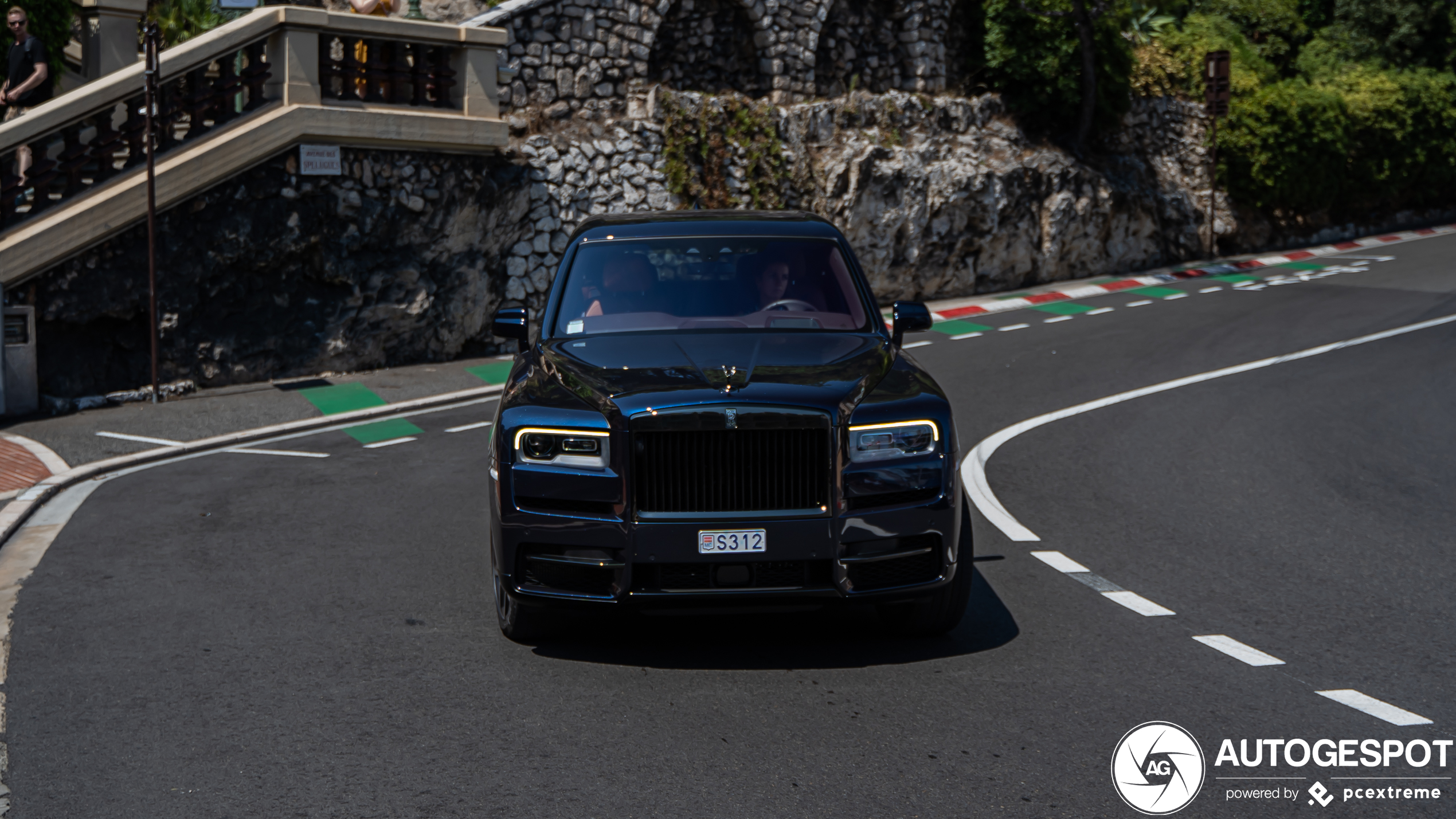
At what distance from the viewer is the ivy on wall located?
1950 centimetres

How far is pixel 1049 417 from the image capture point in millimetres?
12383

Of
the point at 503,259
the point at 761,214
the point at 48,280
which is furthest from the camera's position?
the point at 503,259

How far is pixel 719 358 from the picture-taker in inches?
236

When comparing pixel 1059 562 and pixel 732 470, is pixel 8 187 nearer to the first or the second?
pixel 732 470

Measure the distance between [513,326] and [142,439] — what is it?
21.3ft

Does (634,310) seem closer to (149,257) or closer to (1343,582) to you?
(1343,582)

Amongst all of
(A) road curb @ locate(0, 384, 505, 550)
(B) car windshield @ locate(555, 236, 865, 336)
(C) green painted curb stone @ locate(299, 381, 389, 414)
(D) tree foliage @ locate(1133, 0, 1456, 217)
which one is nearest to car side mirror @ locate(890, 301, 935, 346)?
(B) car windshield @ locate(555, 236, 865, 336)

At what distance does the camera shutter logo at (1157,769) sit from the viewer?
4363mm

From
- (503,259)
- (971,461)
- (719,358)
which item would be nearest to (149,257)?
(503,259)

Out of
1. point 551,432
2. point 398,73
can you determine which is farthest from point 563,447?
point 398,73

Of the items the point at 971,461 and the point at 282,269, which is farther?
the point at 282,269

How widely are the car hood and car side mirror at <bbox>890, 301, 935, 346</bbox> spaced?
0.37 m

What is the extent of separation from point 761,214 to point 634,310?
1092 millimetres

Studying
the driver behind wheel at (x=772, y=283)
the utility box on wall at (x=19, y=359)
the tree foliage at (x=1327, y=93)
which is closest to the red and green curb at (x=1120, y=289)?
the tree foliage at (x=1327, y=93)
